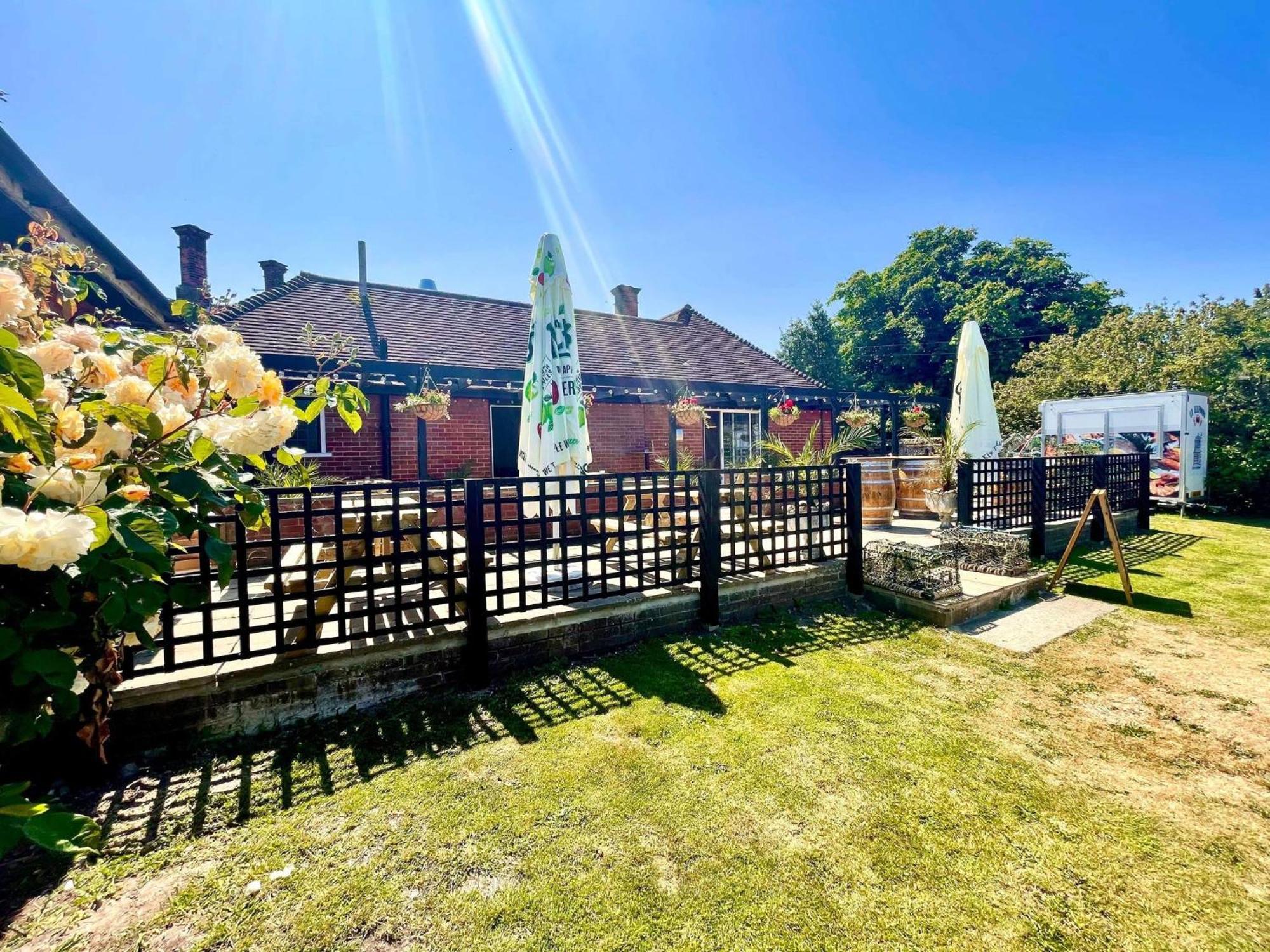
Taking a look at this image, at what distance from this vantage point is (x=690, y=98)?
7254 mm

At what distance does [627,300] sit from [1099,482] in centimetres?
1273

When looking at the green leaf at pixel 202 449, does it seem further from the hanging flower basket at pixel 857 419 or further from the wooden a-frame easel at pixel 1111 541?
the hanging flower basket at pixel 857 419

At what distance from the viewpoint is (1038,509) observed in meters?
6.89

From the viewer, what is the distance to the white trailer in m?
9.95

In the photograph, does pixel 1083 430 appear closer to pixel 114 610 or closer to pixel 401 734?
pixel 401 734

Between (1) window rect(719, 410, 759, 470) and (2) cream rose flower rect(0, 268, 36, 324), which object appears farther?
(1) window rect(719, 410, 759, 470)

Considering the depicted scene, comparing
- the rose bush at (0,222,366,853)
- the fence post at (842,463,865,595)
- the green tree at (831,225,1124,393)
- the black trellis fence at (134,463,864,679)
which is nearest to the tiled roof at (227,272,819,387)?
the black trellis fence at (134,463,864,679)

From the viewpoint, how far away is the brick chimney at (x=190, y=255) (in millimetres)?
10789

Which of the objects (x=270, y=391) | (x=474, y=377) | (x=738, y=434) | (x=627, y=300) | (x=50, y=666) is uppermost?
(x=627, y=300)

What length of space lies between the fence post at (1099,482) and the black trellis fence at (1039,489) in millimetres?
10

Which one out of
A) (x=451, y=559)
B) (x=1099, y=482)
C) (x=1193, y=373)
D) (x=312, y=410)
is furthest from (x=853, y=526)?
(x=1193, y=373)

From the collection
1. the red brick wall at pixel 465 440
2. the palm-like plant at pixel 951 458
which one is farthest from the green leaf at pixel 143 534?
the palm-like plant at pixel 951 458

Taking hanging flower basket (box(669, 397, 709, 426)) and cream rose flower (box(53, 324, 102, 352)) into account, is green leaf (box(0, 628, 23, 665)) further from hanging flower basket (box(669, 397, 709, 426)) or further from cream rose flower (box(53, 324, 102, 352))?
hanging flower basket (box(669, 397, 709, 426))

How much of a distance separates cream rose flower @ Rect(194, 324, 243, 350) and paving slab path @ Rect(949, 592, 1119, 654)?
4.98 meters
